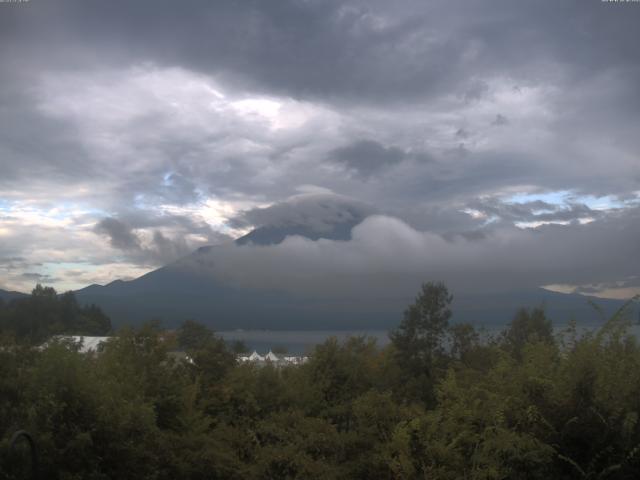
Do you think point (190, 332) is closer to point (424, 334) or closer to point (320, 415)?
point (424, 334)

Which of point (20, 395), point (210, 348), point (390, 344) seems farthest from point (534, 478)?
point (390, 344)

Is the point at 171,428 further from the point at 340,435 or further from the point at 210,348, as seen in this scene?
the point at 210,348

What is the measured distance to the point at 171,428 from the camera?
18.1m

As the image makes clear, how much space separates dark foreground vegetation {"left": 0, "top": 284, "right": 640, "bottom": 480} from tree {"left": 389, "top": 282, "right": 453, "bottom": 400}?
41.2ft

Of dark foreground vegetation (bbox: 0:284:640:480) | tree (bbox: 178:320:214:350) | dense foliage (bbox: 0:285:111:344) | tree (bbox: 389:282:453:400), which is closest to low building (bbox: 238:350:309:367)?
dark foreground vegetation (bbox: 0:284:640:480)

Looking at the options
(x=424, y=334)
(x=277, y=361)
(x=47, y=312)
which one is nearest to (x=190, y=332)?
(x=424, y=334)

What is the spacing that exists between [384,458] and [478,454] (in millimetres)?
3175

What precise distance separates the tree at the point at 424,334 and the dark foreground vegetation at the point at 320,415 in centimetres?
1255

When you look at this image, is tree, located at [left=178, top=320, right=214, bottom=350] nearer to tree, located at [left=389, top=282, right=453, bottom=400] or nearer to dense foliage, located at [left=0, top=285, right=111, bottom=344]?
tree, located at [left=389, top=282, right=453, bottom=400]

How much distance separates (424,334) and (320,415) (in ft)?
58.9

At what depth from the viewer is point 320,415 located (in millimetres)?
19891

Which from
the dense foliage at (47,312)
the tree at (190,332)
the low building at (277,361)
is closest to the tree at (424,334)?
the low building at (277,361)

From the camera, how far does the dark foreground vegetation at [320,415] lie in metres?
10.3

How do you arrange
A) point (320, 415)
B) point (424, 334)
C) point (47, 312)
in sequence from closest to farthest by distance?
point (320, 415), point (424, 334), point (47, 312)
